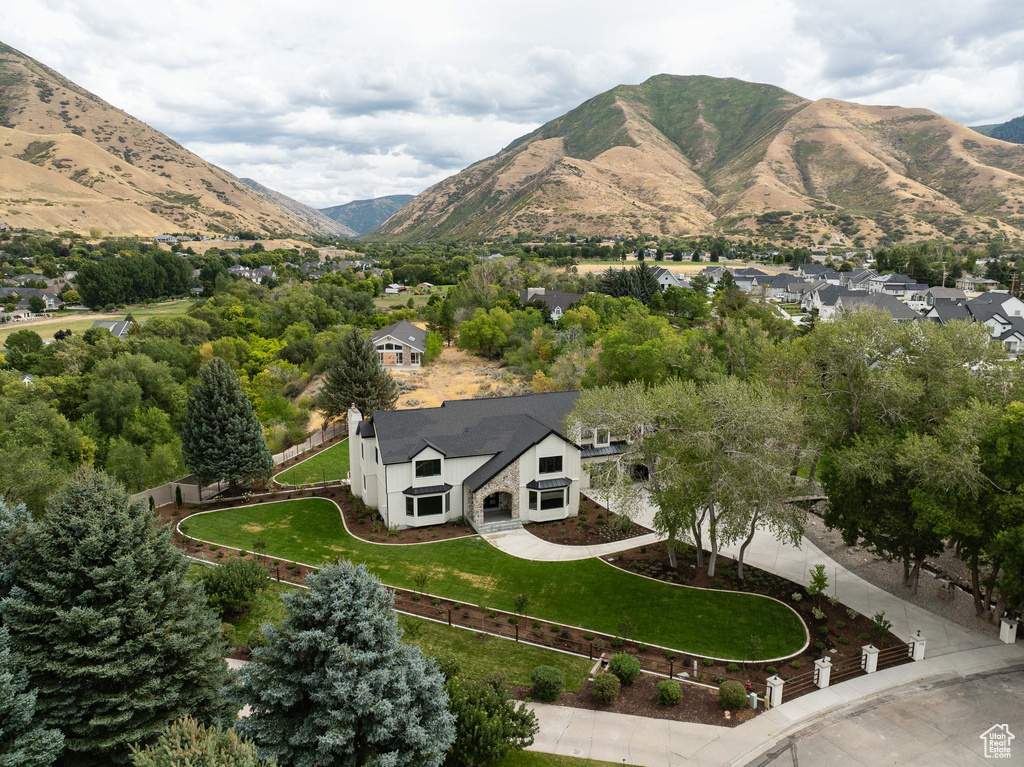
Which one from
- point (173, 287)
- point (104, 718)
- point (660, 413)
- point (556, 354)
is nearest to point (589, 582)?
point (660, 413)

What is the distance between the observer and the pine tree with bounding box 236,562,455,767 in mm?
11461

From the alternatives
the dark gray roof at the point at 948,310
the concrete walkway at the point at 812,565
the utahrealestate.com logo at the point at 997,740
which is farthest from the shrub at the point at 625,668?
the dark gray roof at the point at 948,310

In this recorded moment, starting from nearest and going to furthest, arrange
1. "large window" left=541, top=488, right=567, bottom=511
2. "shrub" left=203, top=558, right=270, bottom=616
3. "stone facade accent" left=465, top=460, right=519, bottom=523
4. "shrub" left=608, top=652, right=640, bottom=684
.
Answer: "shrub" left=608, top=652, right=640, bottom=684
"shrub" left=203, top=558, right=270, bottom=616
"stone facade accent" left=465, top=460, right=519, bottom=523
"large window" left=541, top=488, right=567, bottom=511

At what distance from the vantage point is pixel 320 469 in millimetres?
40250

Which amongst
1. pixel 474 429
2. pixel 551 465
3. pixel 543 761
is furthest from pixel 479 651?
pixel 474 429

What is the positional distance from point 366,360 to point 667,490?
29701 mm

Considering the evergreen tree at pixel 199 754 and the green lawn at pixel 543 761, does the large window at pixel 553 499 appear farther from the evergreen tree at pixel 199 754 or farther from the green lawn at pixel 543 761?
the evergreen tree at pixel 199 754

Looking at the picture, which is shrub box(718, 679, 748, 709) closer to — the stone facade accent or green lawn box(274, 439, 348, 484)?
the stone facade accent

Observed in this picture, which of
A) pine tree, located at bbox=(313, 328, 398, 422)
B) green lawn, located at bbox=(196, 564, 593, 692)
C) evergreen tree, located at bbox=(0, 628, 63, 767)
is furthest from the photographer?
pine tree, located at bbox=(313, 328, 398, 422)

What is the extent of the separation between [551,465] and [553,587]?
7900mm

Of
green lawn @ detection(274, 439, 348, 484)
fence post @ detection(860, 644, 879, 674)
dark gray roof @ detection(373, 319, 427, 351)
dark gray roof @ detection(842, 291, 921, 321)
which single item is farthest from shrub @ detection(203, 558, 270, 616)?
dark gray roof @ detection(842, 291, 921, 321)

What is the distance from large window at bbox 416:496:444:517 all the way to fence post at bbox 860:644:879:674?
19.8m

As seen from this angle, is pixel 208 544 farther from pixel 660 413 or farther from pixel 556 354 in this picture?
pixel 556 354

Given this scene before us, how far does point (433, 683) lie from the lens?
12422mm
